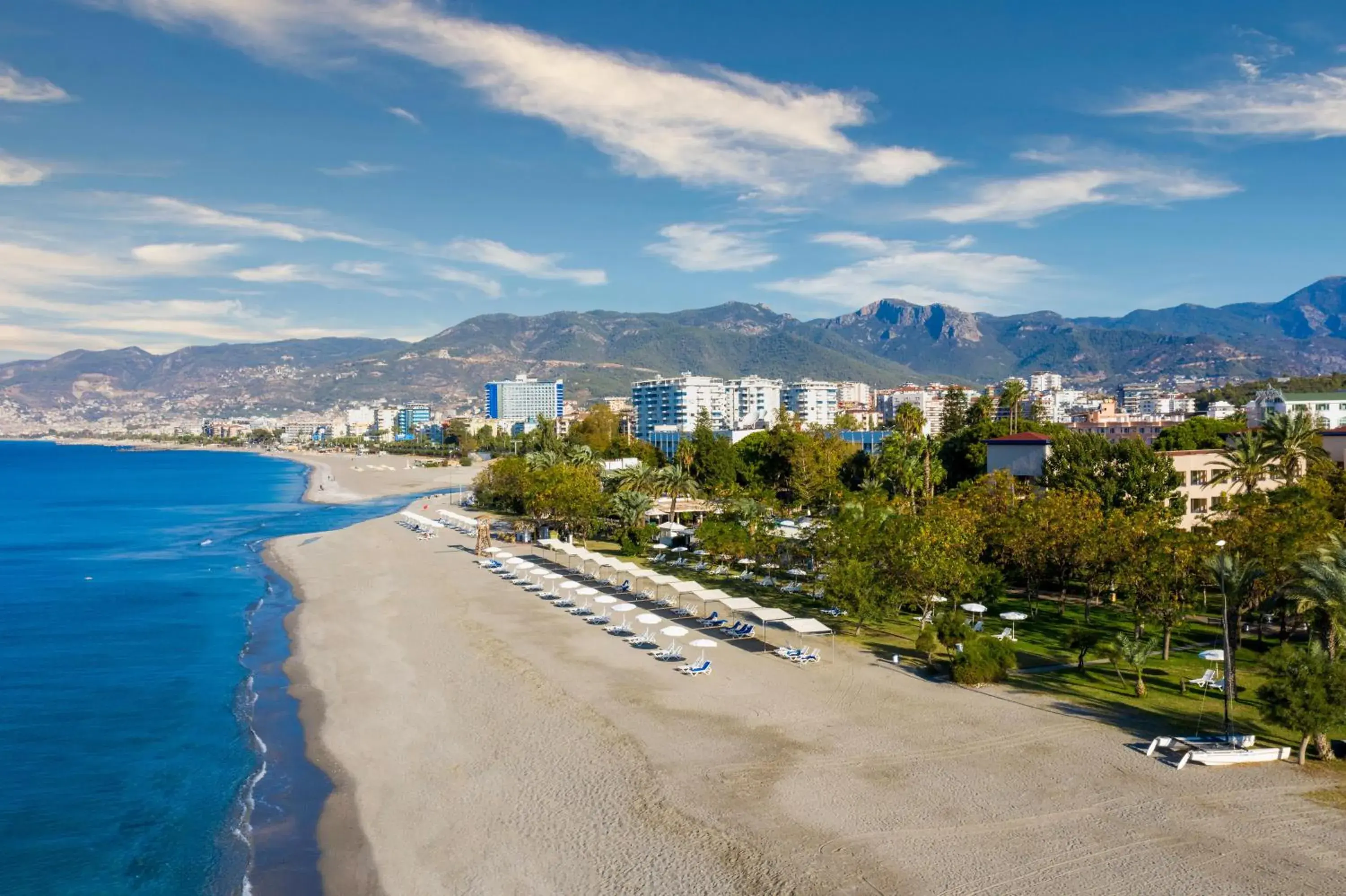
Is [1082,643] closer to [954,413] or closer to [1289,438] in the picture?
[1289,438]

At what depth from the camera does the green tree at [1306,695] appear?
19.5 meters

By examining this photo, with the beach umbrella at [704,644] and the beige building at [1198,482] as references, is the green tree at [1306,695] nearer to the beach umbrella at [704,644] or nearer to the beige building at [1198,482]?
the beach umbrella at [704,644]

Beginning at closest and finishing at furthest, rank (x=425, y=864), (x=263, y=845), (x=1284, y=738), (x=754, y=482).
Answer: (x=425, y=864)
(x=263, y=845)
(x=1284, y=738)
(x=754, y=482)

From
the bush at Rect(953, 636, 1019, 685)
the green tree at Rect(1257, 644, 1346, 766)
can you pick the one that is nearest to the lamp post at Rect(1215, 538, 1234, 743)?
the green tree at Rect(1257, 644, 1346, 766)

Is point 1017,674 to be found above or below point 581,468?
below

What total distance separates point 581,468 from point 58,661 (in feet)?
115

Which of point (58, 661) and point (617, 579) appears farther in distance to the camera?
point (617, 579)

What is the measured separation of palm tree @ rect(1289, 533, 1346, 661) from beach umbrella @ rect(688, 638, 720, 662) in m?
16.8

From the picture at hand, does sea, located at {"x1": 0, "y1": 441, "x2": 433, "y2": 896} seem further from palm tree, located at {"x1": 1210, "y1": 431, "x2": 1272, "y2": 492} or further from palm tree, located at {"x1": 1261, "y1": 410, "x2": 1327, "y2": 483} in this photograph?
palm tree, located at {"x1": 1261, "y1": 410, "x2": 1327, "y2": 483}

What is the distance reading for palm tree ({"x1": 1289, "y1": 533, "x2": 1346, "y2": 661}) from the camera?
2169 cm

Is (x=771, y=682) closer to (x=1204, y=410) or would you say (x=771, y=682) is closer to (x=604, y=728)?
(x=604, y=728)

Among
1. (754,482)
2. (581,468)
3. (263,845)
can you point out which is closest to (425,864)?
(263,845)

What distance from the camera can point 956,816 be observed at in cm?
1816

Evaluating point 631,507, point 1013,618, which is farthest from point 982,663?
point 631,507
